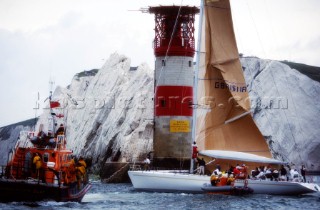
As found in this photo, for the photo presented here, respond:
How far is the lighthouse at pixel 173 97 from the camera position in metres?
54.4

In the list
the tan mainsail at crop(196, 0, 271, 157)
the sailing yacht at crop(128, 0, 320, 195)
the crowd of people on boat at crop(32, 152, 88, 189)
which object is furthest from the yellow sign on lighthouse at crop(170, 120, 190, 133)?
the crowd of people on boat at crop(32, 152, 88, 189)

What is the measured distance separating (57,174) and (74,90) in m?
73.3

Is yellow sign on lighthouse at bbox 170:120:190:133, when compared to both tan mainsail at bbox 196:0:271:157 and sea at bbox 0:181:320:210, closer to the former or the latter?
tan mainsail at bbox 196:0:271:157

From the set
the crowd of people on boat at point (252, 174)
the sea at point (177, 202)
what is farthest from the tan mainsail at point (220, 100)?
the sea at point (177, 202)

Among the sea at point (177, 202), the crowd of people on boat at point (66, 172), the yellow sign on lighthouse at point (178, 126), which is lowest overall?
the sea at point (177, 202)

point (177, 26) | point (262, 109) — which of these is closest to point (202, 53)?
point (177, 26)

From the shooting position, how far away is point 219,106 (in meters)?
43.0

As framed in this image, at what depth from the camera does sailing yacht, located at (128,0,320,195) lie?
42.5 meters

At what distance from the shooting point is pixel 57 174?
3306 cm

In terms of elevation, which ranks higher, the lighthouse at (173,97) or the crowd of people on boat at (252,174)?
the lighthouse at (173,97)

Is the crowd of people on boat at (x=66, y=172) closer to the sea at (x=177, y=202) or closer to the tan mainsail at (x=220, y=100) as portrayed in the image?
the sea at (x=177, y=202)

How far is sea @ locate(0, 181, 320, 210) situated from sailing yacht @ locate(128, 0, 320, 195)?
2.77m

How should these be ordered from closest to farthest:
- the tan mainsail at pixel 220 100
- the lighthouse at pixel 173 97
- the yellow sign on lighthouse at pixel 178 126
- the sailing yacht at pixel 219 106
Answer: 1. the sailing yacht at pixel 219 106
2. the tan mainsail at pixel 220 100
3. the lighthouse at pixel 173 97
4. the yellow sign on lighthouse at pixel 178 126

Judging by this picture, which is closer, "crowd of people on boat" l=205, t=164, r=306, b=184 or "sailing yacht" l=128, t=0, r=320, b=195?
"crowd of people on boat" l=205, t=164, r=306, b=184
